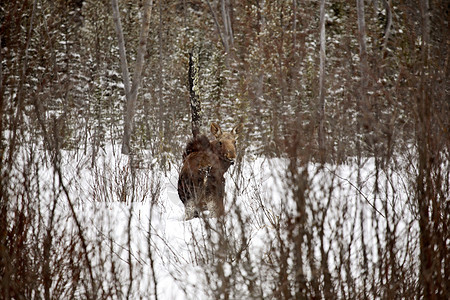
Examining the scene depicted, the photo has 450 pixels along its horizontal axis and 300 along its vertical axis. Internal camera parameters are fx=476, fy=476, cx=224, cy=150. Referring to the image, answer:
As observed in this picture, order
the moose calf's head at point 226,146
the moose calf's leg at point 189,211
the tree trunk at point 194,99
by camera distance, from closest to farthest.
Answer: the moose calf's head at point 226,146 < the moose calf's leg at point 189,211 < the tree trunk at point 194,99

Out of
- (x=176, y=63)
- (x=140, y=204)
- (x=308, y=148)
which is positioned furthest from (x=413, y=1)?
(x=176, y=63)

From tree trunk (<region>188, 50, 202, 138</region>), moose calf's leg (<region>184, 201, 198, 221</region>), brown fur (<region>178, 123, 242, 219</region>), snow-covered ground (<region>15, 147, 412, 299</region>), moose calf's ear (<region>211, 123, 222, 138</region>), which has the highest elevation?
tree trunk (<region>188, 50, 202, 138</region>)

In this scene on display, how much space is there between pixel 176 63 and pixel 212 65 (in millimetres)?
2563

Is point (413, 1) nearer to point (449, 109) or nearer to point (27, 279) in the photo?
point (449, 109)

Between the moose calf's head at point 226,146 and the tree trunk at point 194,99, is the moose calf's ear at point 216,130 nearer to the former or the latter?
the moose calf's head at point 226,146

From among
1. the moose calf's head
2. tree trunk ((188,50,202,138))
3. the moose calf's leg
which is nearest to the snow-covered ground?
the moose calf's leg

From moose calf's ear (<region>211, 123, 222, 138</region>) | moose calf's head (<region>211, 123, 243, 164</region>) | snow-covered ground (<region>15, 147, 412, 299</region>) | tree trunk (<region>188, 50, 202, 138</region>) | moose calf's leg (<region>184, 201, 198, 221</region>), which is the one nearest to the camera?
snow-covered ground (<region>15, 147, 412, 299</region>)

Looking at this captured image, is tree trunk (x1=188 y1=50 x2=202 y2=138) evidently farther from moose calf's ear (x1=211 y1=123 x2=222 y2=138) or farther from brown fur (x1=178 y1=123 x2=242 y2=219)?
brown fur (x1=178 y1=123 x2=242 y2=219)

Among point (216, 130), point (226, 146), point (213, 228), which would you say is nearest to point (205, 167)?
point (226, 146)

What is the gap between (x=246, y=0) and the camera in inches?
1064

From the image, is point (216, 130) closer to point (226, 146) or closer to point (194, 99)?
point (226, 146)

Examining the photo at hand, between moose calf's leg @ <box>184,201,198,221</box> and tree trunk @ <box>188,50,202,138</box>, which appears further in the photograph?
tree trunk @ <box>188,50,202,138</box>

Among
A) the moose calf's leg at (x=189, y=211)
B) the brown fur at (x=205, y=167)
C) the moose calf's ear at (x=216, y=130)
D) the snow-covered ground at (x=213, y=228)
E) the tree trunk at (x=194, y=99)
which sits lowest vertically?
the snow-covered ground at (x=213, y=228)

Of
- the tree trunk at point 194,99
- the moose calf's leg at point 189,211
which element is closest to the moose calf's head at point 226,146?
the moose calf's leg at point 189,211
